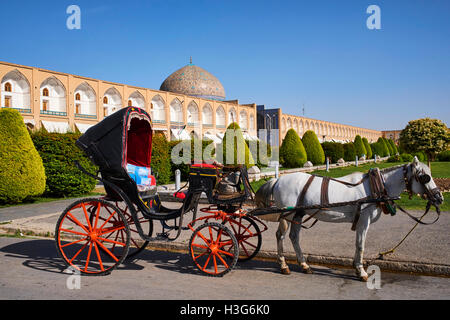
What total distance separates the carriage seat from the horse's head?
3.27m

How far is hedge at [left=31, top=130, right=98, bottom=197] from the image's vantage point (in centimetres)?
1199

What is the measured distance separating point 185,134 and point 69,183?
29532 millimetres

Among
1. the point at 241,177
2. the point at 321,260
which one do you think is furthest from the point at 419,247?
the point at 241,177

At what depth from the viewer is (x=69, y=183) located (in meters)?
12.2

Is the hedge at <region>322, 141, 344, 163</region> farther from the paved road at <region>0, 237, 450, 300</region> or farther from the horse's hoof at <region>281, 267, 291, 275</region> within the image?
the horse's hoof at <region>281, 267, 291, 275</region>

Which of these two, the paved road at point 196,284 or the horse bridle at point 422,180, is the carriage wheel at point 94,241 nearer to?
the paved road at point 196,284

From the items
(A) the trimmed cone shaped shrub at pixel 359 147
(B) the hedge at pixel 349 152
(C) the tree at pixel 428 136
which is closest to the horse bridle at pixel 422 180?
(C) the tree at pixel 428 136

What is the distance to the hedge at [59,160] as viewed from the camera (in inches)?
472

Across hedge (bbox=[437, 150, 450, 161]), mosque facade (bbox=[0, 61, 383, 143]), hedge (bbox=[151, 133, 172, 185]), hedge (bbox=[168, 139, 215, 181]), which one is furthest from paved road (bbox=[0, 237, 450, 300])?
hedge (bbox=[437, 150, 450, 161])

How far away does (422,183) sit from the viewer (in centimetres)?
409

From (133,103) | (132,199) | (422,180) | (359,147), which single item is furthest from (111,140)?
(359,147)

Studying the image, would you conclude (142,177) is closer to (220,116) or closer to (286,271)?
(286,271)

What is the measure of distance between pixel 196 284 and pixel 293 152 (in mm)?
24100

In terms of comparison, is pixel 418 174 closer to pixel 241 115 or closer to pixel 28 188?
pixel 28 188
